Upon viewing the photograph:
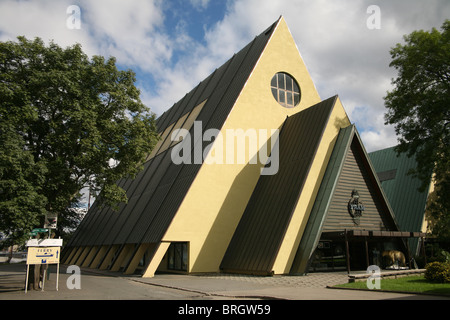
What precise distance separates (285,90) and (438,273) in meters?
16.6

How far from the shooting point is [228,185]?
23.4m

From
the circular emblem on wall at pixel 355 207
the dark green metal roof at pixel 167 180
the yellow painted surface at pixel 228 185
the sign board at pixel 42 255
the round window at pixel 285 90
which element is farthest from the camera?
the round window at pixel 285 90

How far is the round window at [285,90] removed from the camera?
87.5 feet

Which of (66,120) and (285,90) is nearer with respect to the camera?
(66,120)

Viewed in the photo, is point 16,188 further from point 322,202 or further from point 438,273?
point 438,273

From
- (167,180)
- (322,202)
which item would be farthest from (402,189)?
(167,180)

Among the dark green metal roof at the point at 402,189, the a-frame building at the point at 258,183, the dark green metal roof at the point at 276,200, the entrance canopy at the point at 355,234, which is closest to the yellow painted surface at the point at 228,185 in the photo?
the a-frame building at the point at 258,183

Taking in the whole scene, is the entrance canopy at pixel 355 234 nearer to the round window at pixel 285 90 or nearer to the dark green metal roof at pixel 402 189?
the dark green metal roof at pixel 402 189

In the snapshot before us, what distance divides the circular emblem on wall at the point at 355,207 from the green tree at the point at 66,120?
13.0m

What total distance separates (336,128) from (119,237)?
1907 cm
